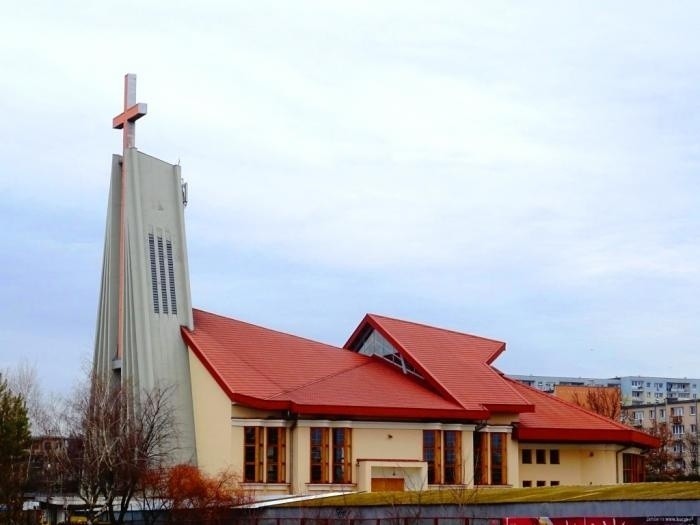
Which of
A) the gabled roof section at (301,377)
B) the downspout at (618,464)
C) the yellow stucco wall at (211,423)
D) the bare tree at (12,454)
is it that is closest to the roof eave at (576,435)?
the downspout at (618,464)

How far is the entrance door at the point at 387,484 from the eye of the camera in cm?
4741

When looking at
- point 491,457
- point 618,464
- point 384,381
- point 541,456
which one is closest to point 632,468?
point 618,464

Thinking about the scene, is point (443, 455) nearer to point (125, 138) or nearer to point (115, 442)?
point (115, 442)

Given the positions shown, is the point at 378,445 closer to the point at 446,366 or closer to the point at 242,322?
the point at 446,366

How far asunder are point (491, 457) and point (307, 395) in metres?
8.27

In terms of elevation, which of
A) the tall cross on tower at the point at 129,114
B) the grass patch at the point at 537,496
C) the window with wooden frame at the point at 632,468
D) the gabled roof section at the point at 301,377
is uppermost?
the tall cross on tower at the point at 129,114

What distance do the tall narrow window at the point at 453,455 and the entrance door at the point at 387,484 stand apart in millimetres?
1920

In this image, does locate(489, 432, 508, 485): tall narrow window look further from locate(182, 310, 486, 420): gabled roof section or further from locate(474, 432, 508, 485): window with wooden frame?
locate(182, 310, 486, 420): gabled roof section

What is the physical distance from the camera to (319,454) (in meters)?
46.9

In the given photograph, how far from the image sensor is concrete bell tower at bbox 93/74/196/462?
161 feet

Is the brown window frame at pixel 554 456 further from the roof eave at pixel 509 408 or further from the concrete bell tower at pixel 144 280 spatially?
the concrete bell tower at pixel 144 280

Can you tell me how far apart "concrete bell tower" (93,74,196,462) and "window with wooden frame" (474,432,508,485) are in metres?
11.4

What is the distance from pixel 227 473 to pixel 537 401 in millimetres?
16260

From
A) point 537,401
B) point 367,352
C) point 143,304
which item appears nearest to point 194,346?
point 143,304
